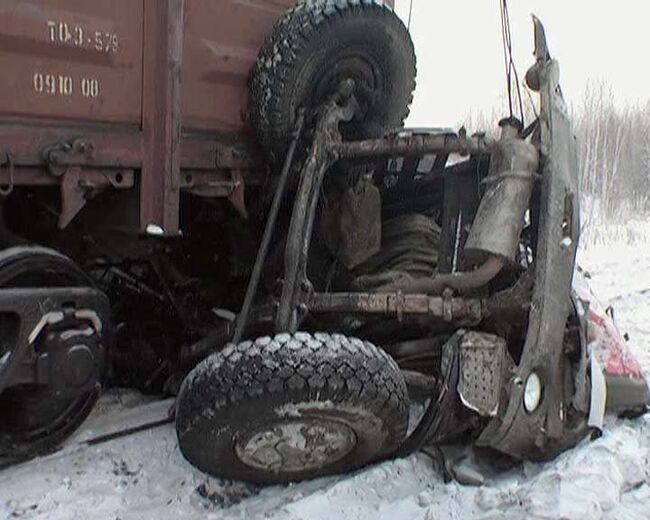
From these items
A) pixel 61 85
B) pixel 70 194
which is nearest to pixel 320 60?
pixel 61 85

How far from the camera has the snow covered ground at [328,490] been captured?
2.79m

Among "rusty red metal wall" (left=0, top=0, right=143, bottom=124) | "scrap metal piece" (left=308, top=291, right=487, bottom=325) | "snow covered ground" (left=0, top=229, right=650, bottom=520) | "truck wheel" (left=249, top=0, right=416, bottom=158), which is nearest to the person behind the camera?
"rusty red metal wall" (left=0, top=0, right=143, bottom=124)

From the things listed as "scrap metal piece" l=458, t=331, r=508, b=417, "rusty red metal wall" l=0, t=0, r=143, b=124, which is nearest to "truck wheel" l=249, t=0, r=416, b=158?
"rusty red metal wall" l=0, t=0, r=143, b=124

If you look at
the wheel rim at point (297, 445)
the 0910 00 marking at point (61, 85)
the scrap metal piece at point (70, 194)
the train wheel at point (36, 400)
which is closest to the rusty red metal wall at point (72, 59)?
the 0910 00 marking at point (61, 85)

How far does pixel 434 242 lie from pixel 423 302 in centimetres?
96

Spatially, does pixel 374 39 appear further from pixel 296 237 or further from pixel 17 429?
pixel 17 429

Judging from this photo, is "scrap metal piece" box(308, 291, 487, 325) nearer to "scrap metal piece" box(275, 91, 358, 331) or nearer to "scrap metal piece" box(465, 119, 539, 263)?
"scrap metal piece" box(275, 91, 358, 331)

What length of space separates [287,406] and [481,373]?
0.85m

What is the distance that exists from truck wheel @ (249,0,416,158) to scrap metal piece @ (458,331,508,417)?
130 centimetres

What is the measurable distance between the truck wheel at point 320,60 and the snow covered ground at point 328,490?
1541 millimetres

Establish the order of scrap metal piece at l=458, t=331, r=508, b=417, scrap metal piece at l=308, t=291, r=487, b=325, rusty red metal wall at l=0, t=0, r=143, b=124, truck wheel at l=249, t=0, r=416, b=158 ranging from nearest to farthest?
rusty red metal wall at l=0, t=0, r=143, b=124
scrap metal piece at l=458, t=331, r=508, b=417
scrap metal piece at l=308, t=291, r=487, b=325
truck wheel at l=249, t=0, r=416, b=158

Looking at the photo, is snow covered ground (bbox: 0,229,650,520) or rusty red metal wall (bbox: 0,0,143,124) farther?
snow covered ground (bbox: 0,229,650,520)

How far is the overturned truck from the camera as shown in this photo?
111 inches

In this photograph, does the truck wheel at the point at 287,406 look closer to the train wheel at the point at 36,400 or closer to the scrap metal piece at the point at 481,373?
the scrap metal piece at the point at 481,373
